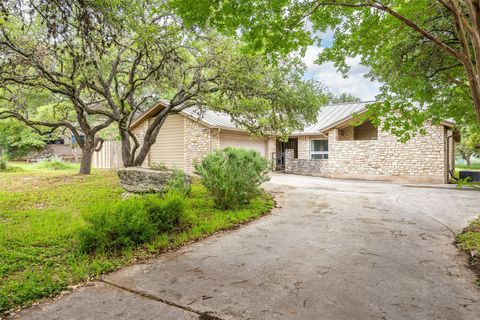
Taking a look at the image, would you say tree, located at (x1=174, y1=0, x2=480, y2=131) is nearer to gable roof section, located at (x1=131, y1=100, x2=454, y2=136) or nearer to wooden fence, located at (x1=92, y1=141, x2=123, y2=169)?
gable roof section, located at (x1=131, y1=100, x2=454, y2=136)

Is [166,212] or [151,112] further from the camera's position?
[151,112]

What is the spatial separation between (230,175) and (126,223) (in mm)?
3049

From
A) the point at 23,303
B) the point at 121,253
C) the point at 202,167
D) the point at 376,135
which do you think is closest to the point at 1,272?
the point at 23,303

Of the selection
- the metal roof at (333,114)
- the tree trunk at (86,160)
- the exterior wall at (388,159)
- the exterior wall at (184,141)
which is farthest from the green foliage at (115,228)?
the metal roof at (333,114)

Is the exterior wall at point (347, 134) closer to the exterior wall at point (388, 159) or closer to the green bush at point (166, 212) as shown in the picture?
the exterior wall at point (388, 159)

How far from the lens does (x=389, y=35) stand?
5.70m

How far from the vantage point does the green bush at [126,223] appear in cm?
407

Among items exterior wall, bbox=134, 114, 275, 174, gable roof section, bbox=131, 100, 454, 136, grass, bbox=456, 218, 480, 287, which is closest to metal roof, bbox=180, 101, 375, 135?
gable roof section, bbox=131, 100, 454, 136

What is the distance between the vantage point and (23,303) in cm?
278

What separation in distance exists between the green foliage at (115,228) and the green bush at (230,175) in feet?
8.07

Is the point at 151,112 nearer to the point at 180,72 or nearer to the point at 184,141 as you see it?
the point at 184,141

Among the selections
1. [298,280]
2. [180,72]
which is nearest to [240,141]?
[180,72]

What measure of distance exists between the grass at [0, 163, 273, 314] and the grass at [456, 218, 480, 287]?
148 inches

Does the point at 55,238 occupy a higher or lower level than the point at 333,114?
lower
